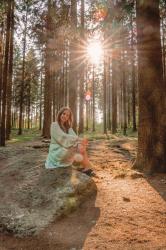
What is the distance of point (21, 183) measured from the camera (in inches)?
273

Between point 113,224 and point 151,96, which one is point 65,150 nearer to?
point 113,224

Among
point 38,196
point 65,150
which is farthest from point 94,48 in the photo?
point 38,196

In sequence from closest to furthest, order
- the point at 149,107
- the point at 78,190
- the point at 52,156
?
1. the point at 78,190
2. the point at 52,156
3. the point at 149,107

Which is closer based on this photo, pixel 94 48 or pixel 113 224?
pixel 113 224

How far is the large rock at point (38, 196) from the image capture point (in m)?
5.47

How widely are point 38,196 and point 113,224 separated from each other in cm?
173

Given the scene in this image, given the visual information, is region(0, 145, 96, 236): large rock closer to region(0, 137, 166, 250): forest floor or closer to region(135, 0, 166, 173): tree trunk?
region(0, 137, 166, 250): forest floor

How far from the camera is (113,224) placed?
208 inches

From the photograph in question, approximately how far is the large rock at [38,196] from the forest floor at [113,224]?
0.17 meters

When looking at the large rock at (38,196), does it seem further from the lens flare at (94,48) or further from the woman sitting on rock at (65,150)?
the lens flare at (94,48)

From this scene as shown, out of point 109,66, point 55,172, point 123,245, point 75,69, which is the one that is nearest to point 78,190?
point 55,172

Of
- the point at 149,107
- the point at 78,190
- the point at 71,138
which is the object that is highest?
the point at 149,107

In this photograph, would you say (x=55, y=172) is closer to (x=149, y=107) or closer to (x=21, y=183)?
(x=21, y=183)

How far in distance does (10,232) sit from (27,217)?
388mm
